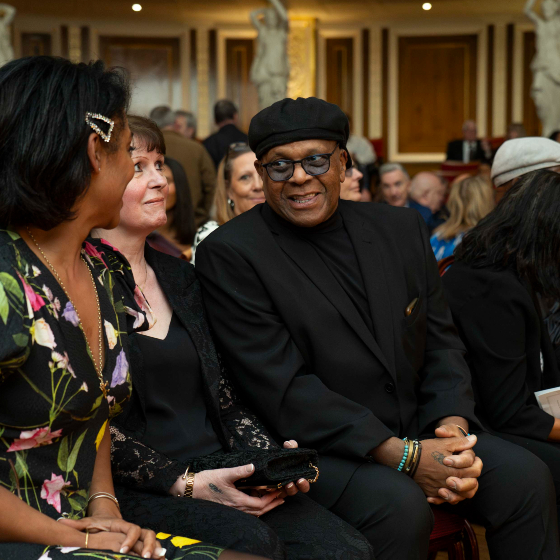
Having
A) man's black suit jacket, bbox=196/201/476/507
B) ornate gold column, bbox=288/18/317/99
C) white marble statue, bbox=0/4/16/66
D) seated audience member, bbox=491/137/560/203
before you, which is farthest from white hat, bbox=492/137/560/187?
ornate gold column, bbox=288/18/317/99

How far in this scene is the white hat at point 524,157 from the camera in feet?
11.2

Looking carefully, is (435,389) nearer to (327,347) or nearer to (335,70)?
(327,347)

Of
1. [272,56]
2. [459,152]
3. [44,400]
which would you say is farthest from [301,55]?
[44,400]

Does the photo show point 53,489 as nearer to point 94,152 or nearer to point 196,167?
point 94,152

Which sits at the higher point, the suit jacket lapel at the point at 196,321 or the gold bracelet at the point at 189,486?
the suit jacket lapel at the point at 196,321

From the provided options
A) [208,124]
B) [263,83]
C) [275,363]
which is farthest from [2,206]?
A: [208,124]

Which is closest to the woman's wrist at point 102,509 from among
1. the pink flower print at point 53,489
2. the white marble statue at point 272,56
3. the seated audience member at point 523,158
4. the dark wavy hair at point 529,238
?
the pink flower print at point 53,489

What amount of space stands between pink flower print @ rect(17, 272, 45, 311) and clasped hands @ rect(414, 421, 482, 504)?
1.16 m

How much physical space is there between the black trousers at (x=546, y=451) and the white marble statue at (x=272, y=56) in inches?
411

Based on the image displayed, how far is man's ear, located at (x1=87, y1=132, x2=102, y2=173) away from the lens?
1.50 metres

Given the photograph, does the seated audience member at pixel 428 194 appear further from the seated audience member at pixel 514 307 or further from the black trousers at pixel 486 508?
the black trousers at pixel 486 508

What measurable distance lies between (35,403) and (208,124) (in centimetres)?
1350

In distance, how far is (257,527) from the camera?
175 centimetres

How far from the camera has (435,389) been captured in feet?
7.52
